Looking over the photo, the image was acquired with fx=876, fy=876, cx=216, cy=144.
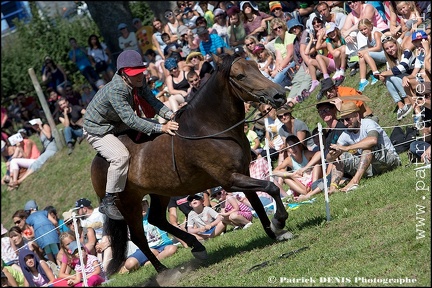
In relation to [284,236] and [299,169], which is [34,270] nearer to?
[299,169]

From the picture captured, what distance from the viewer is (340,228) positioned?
10789 millimetres

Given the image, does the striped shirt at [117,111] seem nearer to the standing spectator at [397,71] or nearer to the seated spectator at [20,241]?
the standing spectator at [397,71]

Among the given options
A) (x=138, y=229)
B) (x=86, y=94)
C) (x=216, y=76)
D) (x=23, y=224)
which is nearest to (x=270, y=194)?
(x=216, y=76)

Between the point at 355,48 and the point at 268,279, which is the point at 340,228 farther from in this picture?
the point at 355,48

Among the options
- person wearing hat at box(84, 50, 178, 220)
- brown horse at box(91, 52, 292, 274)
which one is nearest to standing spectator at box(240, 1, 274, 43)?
person wearing hat at box(84, 50, 178, 220)

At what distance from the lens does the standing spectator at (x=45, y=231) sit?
1633 cm

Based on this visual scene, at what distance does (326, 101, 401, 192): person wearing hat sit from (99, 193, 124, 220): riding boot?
12.0ft

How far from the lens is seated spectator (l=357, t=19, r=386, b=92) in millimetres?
16328

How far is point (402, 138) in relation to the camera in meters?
14.3

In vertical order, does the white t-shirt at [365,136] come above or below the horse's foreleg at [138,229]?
below

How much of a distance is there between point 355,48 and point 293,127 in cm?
273

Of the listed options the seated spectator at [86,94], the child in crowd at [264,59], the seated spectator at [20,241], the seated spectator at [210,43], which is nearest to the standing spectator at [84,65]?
the seated spectator at [86,94]

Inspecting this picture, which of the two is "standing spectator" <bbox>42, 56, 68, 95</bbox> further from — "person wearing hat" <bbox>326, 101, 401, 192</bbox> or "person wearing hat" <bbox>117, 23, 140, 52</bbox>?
"person wearing hat" <bbox>326, 101, 401, 192</bbox>

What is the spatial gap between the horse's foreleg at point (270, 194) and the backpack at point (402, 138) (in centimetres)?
368
